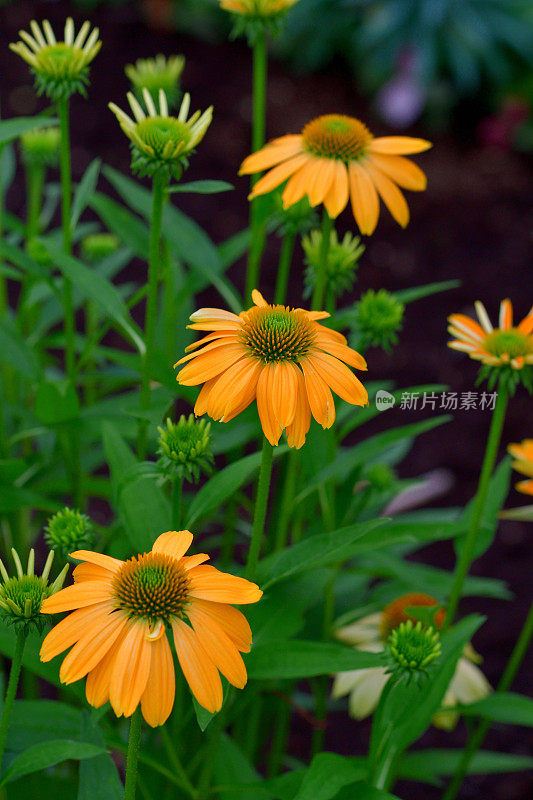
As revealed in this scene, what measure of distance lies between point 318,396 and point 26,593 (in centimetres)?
23

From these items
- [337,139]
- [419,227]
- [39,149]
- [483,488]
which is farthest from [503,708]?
[419,227]

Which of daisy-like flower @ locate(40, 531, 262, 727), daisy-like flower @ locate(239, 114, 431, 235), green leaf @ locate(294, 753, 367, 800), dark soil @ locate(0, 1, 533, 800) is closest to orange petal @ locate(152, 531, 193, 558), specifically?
daisy-like flower @ locate(40, 531, 262, 727)

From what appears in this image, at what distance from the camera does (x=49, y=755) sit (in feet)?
2.01

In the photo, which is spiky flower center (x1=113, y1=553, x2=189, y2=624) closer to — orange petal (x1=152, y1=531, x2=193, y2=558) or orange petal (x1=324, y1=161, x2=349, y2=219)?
orange petal (x1=152, y1=531, x2=193, y2=558)

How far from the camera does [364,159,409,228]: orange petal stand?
788 mm

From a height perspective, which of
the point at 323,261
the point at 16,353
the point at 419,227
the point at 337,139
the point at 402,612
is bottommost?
the point at 402,612

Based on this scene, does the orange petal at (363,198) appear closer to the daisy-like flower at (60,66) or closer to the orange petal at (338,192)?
the orange petal at (338,192)

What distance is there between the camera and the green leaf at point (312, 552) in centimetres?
67

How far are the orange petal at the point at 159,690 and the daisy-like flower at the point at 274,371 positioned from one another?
14 centimetres

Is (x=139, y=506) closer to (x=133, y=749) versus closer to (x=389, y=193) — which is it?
(x=133, y=749)

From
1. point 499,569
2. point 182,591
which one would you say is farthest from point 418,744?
point 182,591

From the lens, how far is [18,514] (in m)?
1.03

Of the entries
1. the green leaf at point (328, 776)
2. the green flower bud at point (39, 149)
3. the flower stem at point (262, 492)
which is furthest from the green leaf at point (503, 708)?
the green flower bud at point (39, 149)

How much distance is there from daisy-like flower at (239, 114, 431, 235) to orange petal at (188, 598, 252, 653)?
0.36 m
